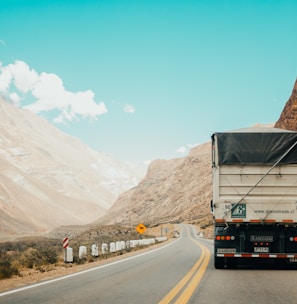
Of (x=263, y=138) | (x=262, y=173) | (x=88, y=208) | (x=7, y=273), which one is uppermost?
(x=263, y=138)

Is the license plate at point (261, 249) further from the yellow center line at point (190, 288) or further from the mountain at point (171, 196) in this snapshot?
the mountain at point (171, 196)

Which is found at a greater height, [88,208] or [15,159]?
[15,159]

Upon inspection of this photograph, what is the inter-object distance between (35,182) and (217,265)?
164 metres

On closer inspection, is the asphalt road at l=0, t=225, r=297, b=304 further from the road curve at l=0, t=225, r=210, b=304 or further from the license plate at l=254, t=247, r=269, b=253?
the license plate at l=254, t=247, r=269, b=253

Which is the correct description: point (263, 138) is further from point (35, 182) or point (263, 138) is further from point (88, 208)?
point (88, 208)

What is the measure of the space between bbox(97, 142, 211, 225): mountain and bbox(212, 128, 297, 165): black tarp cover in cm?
10529

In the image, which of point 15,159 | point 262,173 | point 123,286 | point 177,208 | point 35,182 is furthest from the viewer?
point 15,159

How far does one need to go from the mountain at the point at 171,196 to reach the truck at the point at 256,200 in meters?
106

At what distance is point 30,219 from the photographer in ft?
474

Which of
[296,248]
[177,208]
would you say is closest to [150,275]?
[296,248]

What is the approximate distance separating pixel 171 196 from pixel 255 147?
138318 mm

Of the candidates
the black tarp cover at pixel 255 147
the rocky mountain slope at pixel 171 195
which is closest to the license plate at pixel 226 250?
the black tarp cover at pixel 255 147

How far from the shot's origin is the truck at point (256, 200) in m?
15.7

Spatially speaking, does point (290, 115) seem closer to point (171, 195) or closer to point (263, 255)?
point (263, 255)
